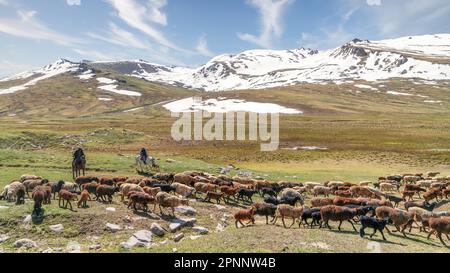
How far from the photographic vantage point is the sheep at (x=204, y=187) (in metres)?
30.0

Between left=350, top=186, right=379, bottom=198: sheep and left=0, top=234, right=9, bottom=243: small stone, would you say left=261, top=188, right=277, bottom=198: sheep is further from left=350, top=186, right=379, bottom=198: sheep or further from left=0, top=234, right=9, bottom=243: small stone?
left=0, top=234, right=9, bottom=243: small stone

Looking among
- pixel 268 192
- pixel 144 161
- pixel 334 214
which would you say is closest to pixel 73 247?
pixel 334 214

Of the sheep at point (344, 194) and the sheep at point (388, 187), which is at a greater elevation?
the sheep at point (344, 194)

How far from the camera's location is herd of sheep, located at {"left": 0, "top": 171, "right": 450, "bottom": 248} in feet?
70.9

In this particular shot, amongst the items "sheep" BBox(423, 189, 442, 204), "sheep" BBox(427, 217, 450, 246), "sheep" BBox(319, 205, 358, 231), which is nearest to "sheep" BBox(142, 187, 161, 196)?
"sheep" BBox(319, 205, 358, 231)

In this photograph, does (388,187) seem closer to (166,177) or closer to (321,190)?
(321,190)

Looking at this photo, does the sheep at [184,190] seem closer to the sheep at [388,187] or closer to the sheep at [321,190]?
the sheep at [321,190]

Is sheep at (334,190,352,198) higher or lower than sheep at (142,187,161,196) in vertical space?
lower

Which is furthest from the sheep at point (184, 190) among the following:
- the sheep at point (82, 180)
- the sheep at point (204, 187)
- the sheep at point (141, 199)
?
the sheep at point (82, 180)

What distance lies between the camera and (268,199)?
27.1 metres

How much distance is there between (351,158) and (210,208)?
4880 cm
